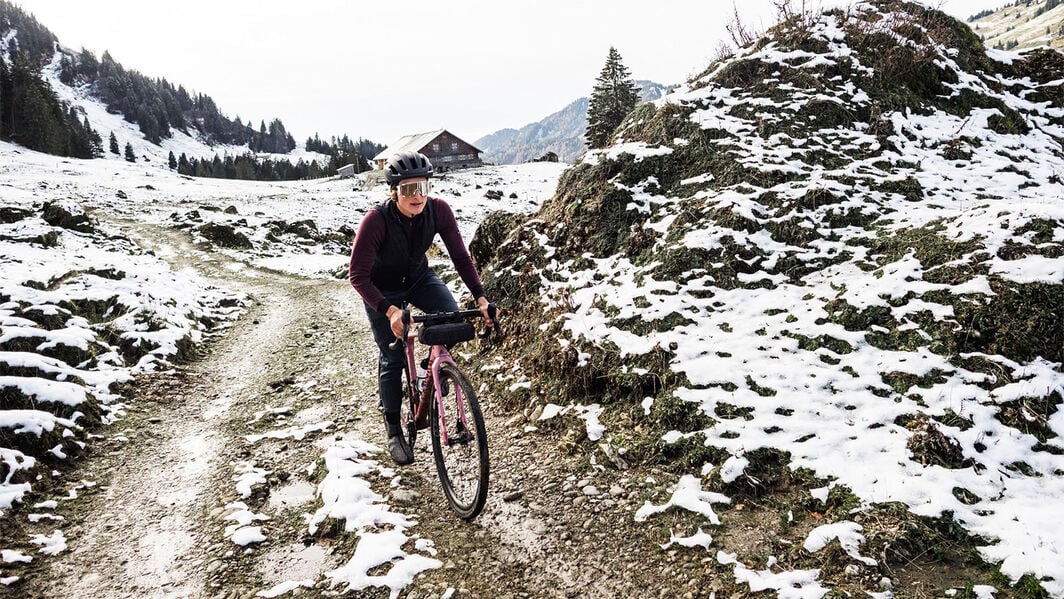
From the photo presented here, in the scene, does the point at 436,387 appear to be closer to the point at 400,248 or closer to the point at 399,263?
the point at 399,263

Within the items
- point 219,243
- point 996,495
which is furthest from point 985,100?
point 219,243

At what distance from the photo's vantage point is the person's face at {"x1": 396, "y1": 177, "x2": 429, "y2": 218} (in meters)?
5.10

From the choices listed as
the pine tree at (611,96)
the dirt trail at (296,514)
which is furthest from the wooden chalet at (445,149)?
the dirt trail at (296,514)

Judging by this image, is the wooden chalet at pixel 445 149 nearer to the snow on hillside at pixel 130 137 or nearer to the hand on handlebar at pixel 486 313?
the hand on handlebar at pixel 486 313

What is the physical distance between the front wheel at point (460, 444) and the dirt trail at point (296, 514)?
22 centimetres

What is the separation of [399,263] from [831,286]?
226 inches

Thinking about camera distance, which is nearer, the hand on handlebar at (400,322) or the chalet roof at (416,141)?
the hand on handlebar at (400,322)

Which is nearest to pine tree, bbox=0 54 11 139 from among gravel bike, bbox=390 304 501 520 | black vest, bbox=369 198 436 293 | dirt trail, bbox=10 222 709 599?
dirt trail, bbox=10 222 709 599

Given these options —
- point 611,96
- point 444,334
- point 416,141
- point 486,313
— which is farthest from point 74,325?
point 416,141

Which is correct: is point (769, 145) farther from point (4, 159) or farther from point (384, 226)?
point (4, 159)

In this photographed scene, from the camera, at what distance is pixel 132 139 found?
171750mm

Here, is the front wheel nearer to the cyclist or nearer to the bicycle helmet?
the cyclist

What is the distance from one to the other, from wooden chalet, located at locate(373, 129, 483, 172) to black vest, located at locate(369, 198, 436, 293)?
270 ft

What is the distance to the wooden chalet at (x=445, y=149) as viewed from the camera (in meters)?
86.2
